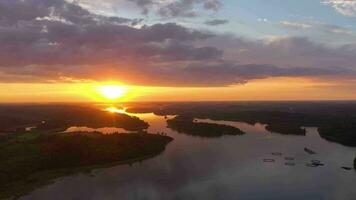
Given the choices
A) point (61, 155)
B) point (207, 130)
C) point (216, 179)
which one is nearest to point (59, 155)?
point (61, 155)

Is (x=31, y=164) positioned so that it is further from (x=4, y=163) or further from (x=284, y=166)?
(x=284, y=166)

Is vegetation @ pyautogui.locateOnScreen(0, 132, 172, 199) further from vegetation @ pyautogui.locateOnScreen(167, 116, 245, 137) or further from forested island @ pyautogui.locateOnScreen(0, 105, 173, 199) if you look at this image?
vegetation @ pyautogui.locateOnScreen(167, 116, 245, 137)

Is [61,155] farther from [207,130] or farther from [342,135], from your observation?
[342,135]

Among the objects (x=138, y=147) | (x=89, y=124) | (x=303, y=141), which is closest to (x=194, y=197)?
(x=138, y=147)

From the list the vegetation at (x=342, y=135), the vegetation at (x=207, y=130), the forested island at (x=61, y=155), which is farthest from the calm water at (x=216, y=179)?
the vegetation at (x=207, y=130)

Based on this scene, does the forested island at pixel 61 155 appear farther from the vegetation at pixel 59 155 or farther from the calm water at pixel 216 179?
the calm water at pixel 216 179
